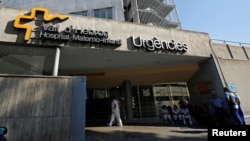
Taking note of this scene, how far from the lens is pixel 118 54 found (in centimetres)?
1026

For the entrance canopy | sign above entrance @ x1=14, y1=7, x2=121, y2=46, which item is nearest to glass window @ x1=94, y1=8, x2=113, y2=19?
the entrance canopy

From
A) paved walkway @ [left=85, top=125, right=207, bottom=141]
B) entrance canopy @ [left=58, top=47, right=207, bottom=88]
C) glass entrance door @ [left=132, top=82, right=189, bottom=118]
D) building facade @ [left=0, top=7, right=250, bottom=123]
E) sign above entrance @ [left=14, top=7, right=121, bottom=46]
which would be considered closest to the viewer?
paved walkway @ [left=85, top=125, right=207, bottom=141]

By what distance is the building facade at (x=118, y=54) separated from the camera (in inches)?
316

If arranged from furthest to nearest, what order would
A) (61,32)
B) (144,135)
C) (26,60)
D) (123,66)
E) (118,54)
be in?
(123,66) < (118,54) < (61,32) < (26,60) < (144,135)

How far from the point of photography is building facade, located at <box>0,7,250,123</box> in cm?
804

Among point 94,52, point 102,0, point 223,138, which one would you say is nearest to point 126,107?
point 94,52

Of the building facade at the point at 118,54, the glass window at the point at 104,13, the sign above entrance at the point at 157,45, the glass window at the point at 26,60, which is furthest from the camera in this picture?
the glass window at the point at 104,13

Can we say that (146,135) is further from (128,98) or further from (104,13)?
(104,13)

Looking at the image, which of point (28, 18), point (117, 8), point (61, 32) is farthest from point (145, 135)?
point (117, 8)

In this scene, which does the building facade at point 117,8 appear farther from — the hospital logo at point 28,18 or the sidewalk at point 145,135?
the sidewalk at point 145,135

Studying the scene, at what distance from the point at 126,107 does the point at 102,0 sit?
13.6m

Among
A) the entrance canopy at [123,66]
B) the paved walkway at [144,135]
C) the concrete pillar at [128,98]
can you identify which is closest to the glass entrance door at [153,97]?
the concrete pillar at [128,98]

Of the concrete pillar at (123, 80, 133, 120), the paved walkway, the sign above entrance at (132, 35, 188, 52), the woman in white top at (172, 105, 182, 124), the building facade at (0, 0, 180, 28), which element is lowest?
the paved walkway

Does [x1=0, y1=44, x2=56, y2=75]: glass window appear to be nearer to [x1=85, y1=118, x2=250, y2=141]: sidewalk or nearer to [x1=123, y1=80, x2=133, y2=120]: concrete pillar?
[x1=85, y1=118, x2=250, y2=141]: sidewalk
